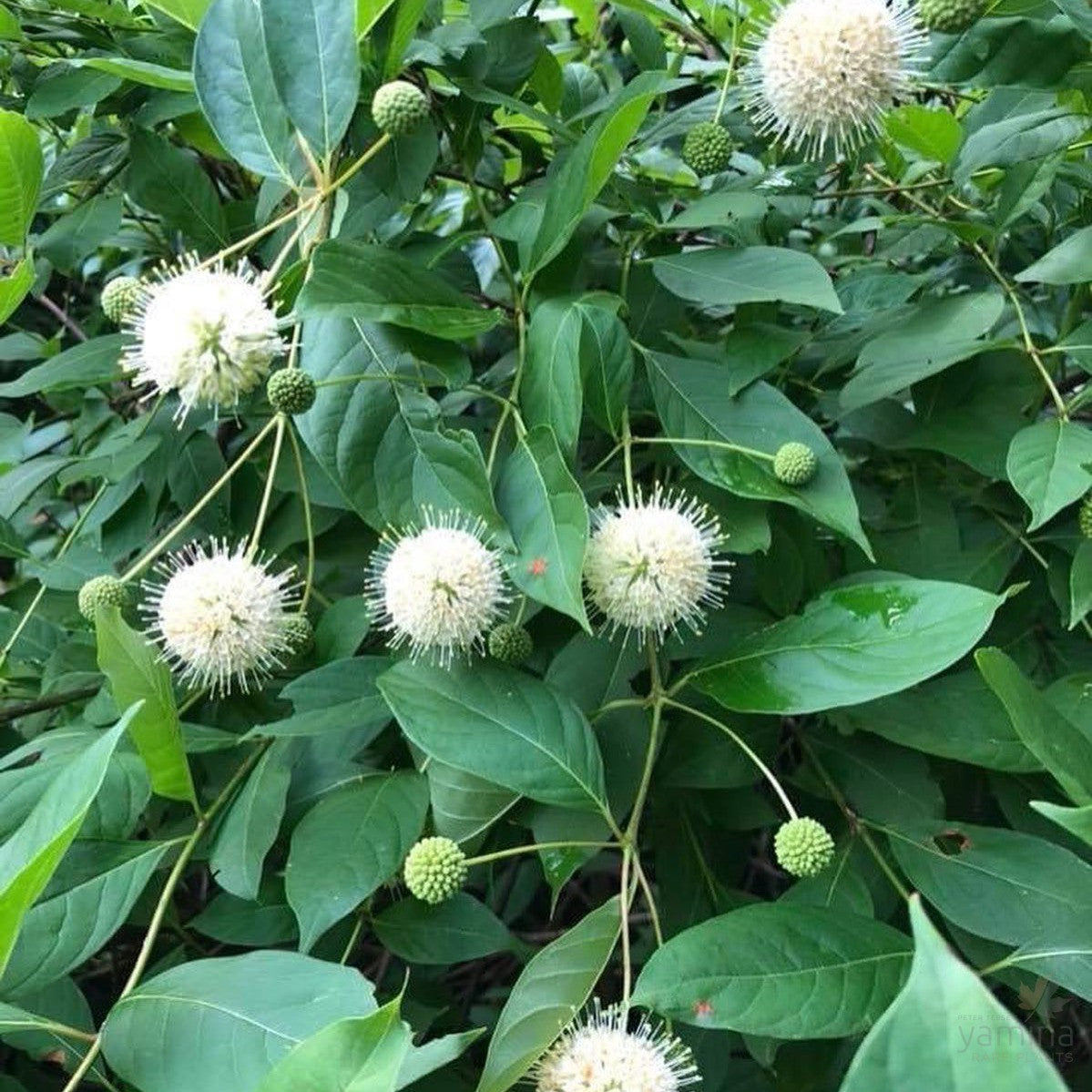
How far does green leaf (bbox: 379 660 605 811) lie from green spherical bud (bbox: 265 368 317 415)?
0.88 feet

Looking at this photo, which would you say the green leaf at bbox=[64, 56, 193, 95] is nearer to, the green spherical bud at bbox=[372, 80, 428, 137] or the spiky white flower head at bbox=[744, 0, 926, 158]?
the green spherical bud at bbox=[372, 80, 428, 137]

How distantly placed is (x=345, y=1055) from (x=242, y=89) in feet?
3.02

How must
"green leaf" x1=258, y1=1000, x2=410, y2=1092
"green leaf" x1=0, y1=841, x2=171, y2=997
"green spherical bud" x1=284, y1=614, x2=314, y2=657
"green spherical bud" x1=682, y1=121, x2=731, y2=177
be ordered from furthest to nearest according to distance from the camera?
"green spherical bud" x1=682, y1=121, x2=731, y2=177 → "green spherical bud" x1=284, y1=614, x2=314, y2=657 → "green leaf" x1=0, y1=841, x2=171, y2=997 → "green leaf" x1=258, y1=1000, x2=410, y2=1092

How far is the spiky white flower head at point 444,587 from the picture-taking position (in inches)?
40.8

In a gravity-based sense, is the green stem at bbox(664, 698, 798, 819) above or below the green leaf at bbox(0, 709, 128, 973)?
below

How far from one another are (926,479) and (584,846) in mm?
571

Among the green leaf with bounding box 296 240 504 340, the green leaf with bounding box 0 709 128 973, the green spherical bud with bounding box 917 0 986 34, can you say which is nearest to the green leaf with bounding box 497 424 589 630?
the green leaf with bounding box 296 240 504 340

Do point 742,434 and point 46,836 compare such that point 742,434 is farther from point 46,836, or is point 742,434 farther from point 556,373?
point 46,836

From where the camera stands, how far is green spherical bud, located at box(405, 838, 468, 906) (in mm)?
980

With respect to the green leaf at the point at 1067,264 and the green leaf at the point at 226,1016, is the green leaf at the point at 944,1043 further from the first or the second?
the green leaf at the point at 1067,264

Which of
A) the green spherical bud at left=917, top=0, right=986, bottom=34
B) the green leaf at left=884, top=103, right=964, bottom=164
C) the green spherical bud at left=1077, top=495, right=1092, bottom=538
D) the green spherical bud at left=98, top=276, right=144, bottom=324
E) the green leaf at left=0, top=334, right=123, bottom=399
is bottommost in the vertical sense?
the green spherical bud at left=1077, top=495, right=1092, bottom=538

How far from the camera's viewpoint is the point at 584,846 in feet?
3.39

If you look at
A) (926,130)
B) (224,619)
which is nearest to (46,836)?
(224,619)

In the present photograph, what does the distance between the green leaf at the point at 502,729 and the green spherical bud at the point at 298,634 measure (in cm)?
18
